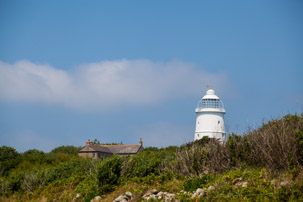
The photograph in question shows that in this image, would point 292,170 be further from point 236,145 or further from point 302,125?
point 236,145

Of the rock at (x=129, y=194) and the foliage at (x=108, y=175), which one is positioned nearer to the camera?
the rock at (x=129, y=194)

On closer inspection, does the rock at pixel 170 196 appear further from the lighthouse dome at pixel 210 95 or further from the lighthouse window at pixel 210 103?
the lighthouse dome at pixel 210 95

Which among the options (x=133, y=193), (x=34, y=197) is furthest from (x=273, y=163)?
(x=34, y=197)

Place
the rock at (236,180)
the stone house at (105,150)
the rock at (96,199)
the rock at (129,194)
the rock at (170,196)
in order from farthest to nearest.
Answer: the stone house at (105,150) → the rock at (96,199) → the rock at (129,194) → the rock at (170,196) → the rock at (236,180)

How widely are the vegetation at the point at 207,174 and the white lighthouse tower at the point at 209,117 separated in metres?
20.3

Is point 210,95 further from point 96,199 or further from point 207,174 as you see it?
point 96,199

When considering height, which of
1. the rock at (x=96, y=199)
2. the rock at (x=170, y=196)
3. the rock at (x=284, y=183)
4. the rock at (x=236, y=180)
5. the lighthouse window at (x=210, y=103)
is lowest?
the rock at (x=96, y=199)

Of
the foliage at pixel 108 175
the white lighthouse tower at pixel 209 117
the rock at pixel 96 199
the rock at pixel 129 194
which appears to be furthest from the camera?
the white lighthouse tower at pixel 209 117

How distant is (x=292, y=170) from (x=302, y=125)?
6.58 ft

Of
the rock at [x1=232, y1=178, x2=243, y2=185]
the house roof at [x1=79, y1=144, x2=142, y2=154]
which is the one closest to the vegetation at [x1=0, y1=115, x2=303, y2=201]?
the rock at [x1=232, y1=178, x2=243, y2=185]

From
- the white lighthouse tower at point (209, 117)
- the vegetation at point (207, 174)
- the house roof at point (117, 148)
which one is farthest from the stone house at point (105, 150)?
the vegetation at point (207, 174)

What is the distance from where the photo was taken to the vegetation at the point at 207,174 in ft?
37.2

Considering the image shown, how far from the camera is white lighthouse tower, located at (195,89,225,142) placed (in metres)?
38.2

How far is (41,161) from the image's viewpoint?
29000 mm
